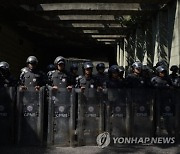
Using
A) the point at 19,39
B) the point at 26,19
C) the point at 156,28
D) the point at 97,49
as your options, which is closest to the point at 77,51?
the point at 97,49

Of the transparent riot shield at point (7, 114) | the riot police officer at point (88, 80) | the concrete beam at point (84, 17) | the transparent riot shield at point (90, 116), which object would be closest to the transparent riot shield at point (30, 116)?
the transparent riot shield at point (7, 114)

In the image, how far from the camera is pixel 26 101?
7.01m

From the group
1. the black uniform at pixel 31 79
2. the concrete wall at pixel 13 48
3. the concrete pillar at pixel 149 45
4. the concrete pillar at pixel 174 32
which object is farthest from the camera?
the concrete wall at pixel 13 48

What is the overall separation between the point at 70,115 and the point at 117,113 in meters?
0.91

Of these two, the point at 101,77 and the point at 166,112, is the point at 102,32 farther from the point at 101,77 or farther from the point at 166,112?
the point at 166,112

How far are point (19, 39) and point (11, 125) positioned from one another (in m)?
12.0

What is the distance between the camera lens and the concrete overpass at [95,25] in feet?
38.6

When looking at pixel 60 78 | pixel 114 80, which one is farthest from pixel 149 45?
pixel 60 78

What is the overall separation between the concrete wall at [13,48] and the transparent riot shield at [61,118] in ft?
27.2

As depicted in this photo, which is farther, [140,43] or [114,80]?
[140,43]

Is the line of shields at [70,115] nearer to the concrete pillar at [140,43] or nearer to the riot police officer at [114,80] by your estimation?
the riot police officer at [114,80]

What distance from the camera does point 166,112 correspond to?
23.9ft

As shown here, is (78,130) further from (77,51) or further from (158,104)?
(77,51)

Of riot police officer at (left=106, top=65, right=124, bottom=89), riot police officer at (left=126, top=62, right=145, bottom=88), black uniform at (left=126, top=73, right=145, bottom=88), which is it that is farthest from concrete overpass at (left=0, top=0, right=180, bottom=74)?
riot police officer at (left=106, top=65, right=124, bottom=89)
